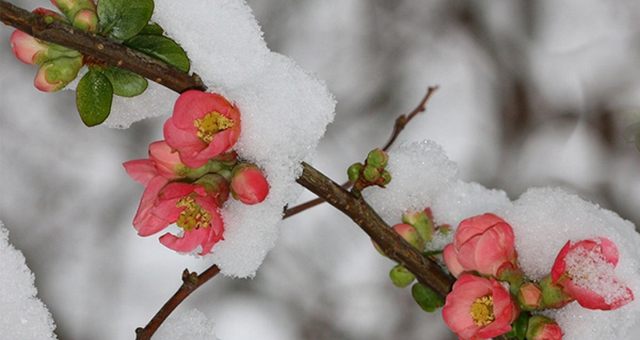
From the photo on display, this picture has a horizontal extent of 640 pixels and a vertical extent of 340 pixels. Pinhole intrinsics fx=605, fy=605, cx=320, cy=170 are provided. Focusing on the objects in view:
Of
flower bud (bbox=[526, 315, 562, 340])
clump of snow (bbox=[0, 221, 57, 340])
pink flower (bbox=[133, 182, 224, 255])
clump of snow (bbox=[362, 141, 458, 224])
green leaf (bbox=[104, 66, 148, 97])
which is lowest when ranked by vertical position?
clump of snow (bbox=[0, 221, 57, 340])

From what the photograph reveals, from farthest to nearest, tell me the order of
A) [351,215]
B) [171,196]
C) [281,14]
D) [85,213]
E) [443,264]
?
[281,14] → [85,213] → [443,264] → [351,215] → [171,196]

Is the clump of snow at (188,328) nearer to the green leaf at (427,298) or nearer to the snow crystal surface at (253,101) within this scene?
the snow crystal surface at (253,101)

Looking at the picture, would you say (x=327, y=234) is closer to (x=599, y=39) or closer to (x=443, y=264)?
(x=599, y=39)

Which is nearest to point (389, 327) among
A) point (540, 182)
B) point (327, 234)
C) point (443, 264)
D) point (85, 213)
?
point (327, 234)

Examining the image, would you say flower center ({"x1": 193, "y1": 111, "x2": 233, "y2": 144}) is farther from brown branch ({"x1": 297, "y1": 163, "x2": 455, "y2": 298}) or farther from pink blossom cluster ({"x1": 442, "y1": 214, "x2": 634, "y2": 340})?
pink blossom cluster ({"x1": 442, "y1": 214, "x2": 634, "y2": 340})

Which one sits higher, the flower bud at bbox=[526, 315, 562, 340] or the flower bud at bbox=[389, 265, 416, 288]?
the flower bud at bbox=[389, 265, 416, 288]

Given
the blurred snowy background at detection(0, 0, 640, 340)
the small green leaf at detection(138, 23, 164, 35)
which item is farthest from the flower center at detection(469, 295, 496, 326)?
the blurred snowy background at detection(0, 0, 640, 340)

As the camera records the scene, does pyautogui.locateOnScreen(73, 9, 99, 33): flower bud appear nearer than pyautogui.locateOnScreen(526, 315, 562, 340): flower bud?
Yes
